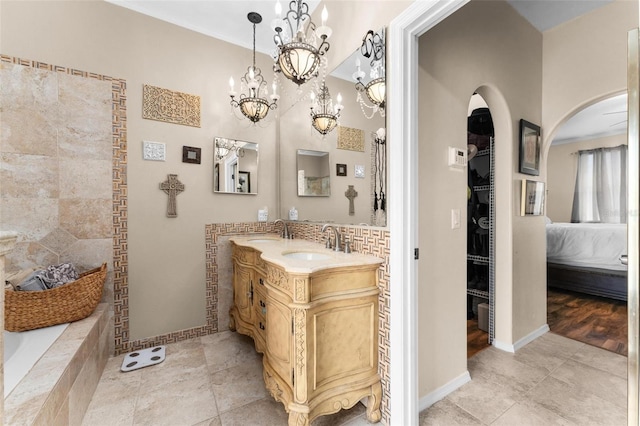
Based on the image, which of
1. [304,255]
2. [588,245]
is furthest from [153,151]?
[588,245]

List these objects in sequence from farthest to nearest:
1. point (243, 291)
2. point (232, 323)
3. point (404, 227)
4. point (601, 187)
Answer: point (601, 187) < point (232, 323) < point (243, 291) < point (404, 227)

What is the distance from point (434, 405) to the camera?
164 centimetres

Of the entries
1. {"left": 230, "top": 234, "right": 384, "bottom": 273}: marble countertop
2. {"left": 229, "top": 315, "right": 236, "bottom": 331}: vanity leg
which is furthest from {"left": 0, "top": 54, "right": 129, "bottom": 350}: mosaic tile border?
{"left": 230, "top": 234, "right": 384, "bottom": 273}: marble countertop

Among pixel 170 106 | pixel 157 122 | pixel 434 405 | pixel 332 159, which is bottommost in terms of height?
pixel 434 405

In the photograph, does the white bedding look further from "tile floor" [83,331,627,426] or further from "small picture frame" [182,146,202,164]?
"small picture frame" [182,146,202,164]

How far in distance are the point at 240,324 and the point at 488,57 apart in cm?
300

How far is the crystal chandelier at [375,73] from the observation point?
155 cm

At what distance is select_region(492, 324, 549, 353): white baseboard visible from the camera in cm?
226

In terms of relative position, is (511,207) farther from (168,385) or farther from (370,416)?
(168,385)

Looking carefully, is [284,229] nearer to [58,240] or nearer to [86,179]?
[86,179]

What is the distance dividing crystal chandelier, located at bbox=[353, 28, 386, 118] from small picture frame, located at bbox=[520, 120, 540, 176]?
1.61m

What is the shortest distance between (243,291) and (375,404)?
1.30 meters

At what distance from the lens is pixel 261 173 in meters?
2.82

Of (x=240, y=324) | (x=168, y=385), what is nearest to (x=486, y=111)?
(x=240, y=324)
